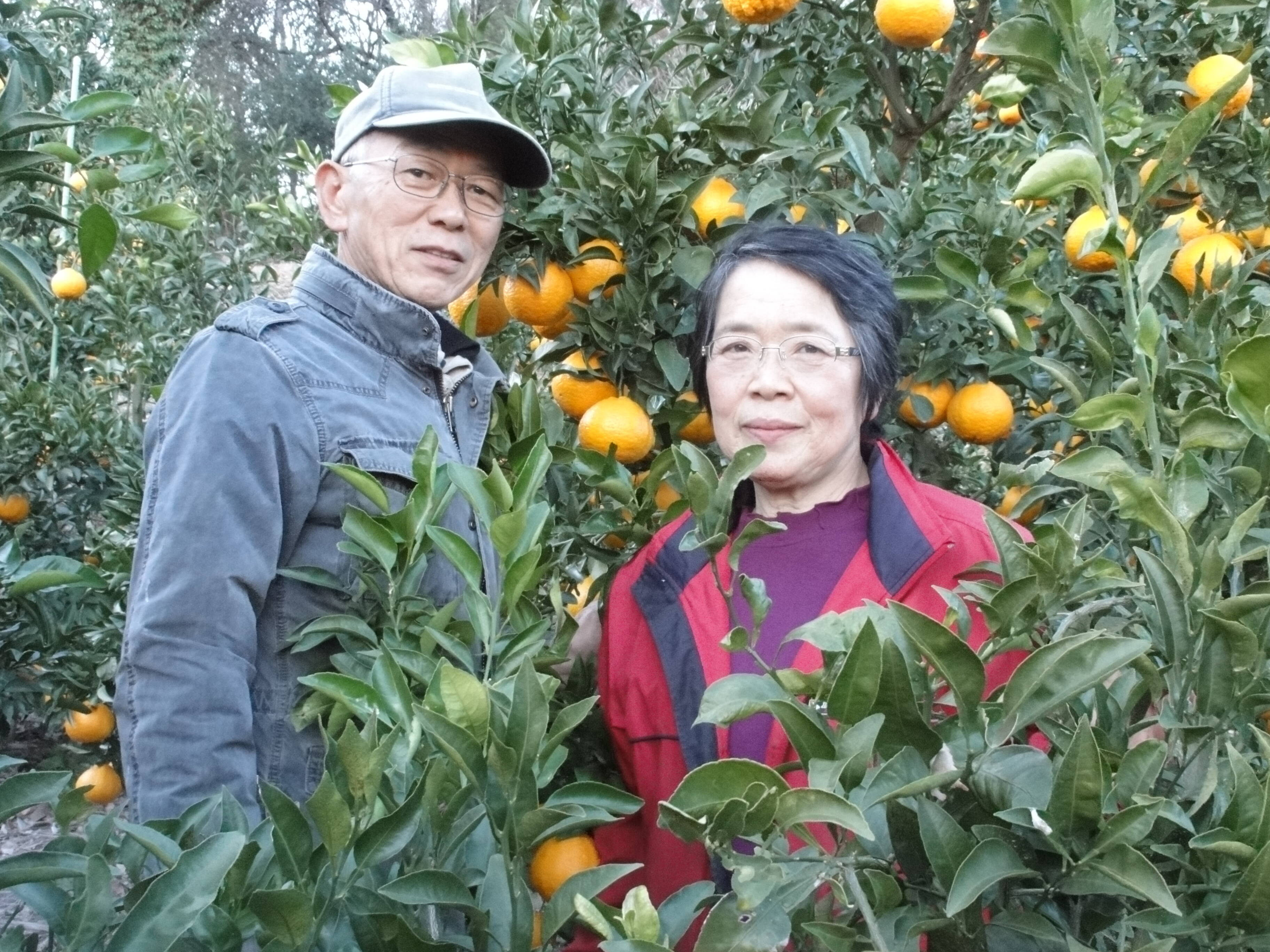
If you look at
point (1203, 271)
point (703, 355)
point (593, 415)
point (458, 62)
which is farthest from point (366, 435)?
point (1203, 271)

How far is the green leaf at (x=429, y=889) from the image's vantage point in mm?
631

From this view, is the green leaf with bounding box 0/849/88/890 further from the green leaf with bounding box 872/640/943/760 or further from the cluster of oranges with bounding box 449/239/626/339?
the cluster of oranges with bounding box 449/239/626/339

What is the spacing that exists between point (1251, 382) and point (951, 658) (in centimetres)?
26

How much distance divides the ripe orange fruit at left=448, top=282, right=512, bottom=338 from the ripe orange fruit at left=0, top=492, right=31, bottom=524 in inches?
67.9

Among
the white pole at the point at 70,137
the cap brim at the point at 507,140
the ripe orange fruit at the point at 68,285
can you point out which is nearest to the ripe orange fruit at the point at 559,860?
the cap brim at the point at 507,140

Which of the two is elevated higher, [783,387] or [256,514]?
[783,387]

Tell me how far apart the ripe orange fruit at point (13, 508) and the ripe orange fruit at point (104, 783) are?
0.78 meters

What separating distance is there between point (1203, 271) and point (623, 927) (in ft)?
4.29

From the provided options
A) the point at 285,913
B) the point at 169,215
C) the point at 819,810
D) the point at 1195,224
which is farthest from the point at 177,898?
the point at 1195,224

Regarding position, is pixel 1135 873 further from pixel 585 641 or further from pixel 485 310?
pixel 485 310

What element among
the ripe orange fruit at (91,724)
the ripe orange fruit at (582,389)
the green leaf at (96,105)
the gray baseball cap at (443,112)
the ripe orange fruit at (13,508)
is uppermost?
the gray baseball cap at (443,112)

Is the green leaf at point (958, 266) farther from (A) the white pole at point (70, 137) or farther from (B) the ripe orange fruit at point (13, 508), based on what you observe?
(B) the ripe orange fruit at point (13, 508)

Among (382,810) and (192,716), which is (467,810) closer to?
(382,810)

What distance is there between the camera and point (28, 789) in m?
0.65
